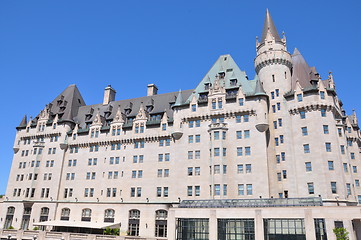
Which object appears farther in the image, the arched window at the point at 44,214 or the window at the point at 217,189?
the arched window at the point at 44,214

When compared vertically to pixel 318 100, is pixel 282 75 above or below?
above

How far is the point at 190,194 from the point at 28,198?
36.2 m

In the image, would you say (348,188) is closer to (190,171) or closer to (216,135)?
(216,135)

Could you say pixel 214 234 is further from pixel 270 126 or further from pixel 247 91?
pixel 247 91

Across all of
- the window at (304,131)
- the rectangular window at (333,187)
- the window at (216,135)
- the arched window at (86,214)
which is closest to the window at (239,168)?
the window at (216,135)

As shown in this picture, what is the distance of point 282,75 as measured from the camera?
2153 inches

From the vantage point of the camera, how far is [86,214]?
59625 millimetres

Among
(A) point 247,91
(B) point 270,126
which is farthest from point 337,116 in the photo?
(A) point 247,91

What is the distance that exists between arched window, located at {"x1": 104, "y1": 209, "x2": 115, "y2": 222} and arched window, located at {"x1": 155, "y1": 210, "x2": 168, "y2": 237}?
9340mm

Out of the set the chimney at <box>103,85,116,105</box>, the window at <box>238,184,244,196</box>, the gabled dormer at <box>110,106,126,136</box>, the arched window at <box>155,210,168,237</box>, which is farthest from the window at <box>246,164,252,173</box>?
the chimney at <box>103,85,116,105</box>

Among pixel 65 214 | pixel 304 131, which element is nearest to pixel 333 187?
pixel 304 131

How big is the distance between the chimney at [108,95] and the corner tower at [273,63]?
1444 inches

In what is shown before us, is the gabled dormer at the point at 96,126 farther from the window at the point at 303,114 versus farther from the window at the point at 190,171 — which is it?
the window at the point at 303,114

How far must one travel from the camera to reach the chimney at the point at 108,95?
74.9 meters
